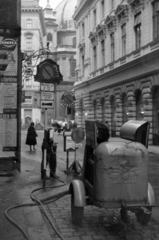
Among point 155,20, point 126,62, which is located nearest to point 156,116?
point 126,62

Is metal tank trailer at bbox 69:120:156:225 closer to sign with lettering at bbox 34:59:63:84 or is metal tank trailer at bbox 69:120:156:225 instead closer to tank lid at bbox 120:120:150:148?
tank lid at bbox 120:120:150:148

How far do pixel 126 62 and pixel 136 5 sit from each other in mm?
5651

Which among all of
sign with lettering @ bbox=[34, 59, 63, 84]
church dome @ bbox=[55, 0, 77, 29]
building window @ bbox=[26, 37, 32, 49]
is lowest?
sign with lettering @ bbox=[34, 59, 63, 84]

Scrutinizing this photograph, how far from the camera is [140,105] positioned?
17.4 meters

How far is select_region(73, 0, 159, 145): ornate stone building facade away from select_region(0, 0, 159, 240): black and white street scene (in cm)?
6

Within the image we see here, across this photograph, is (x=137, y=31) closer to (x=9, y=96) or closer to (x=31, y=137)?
(x=31, y=137)

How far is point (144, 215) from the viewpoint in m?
6.11

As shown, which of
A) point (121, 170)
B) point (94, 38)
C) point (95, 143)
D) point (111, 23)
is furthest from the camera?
point (94, 38)

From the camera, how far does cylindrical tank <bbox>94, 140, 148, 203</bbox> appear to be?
5.97 m

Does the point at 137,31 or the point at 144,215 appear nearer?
the point at 144,215

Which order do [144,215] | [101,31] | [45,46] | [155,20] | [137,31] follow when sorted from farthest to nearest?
[45,46], [101,31], [137,31], [155,20], [144,215]

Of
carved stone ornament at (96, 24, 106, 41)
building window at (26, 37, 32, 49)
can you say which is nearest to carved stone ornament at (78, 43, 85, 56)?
carved stone ornament at (96, 24, 106, 41)

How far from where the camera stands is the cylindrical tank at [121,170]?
5.97m

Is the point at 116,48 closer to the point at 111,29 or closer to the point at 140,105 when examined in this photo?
the point at 111,29
